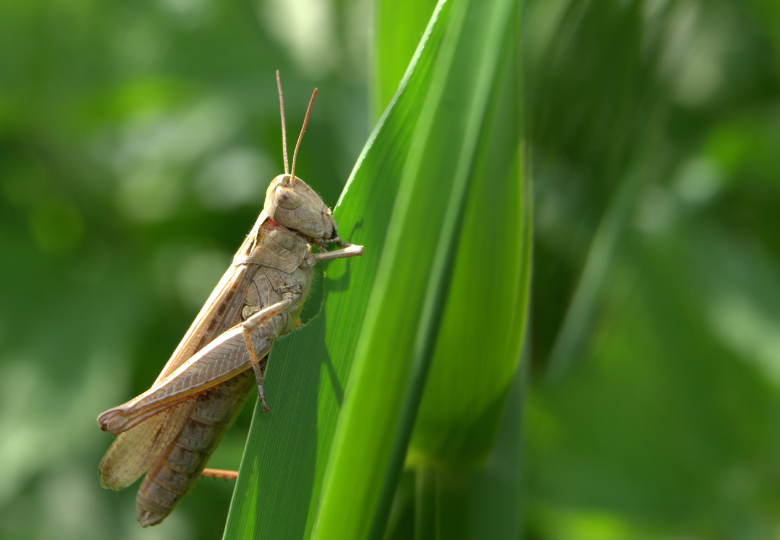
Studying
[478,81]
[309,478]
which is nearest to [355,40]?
[478,81]

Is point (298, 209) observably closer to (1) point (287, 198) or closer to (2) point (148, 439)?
(1) point (287, 198)

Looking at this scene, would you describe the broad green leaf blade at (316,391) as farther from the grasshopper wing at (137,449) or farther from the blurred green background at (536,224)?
the grasshopper wing at (137,449)

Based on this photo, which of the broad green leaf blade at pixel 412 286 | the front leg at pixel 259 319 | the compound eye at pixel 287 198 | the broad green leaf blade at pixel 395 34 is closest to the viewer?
the broad green leaf blade at pixel 412 286

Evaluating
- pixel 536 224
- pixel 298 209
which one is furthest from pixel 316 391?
pixel 536 224

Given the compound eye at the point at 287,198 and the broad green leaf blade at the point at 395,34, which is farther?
the compound eye at the point at 287,198

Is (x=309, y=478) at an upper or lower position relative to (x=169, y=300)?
upper

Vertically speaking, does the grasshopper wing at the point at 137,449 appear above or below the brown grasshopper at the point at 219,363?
below

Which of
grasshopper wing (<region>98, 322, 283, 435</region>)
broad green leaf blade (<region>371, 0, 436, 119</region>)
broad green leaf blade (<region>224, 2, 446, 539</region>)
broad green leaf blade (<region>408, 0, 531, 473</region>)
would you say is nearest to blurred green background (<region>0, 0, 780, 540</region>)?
broad green leaf blade (<region>371, 0, 436, 119</region>)

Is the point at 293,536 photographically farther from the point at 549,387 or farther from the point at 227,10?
the point at 227,10

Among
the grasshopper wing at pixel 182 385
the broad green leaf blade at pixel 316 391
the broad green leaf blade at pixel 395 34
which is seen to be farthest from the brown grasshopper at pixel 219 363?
the broad green leaf blade at pixel 316 391
